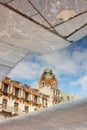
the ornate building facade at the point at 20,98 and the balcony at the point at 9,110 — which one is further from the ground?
the ornate building facade at the point at 20,98

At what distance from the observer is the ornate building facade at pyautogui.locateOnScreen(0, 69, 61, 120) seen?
2398 centimetres

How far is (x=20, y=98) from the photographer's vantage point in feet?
85.3

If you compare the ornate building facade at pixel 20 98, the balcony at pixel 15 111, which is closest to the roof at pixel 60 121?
the ornate building facade at pixel 20 98

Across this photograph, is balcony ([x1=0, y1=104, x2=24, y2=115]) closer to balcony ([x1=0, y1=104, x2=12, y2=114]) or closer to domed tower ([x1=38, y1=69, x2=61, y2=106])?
balcony ([x1=0, y1=104, x2=12, y2=114])

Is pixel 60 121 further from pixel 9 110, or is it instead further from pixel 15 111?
pixel 15 111

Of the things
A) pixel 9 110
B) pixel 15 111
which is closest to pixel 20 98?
pixel 15 111

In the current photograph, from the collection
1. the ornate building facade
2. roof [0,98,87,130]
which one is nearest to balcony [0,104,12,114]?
the ornate building facade

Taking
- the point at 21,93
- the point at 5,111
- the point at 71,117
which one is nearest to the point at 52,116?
the point at 71,117

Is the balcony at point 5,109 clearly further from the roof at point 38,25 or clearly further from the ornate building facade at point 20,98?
the roof at point 38,25

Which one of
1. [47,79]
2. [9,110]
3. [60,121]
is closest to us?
[60,121]

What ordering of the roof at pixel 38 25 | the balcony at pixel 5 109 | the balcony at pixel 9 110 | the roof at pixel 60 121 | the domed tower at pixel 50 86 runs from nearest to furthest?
the roof at pixel 60 121 < the roof at pixel 38 25 < the balcony at pixel 5 109 < the balcony at pixel 9 110 < the domed tower at pixel 50 86

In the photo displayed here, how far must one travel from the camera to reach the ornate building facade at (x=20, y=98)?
944 inches

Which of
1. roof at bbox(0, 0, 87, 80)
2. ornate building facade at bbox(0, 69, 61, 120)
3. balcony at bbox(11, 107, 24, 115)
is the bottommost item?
roof at bbox(0, 0, 87, 80)

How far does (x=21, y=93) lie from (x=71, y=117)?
85.7 feet
